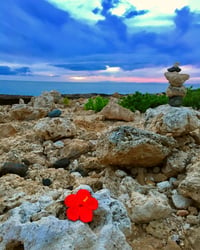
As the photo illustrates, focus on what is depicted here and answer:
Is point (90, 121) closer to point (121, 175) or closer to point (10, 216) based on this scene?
point (121, 175)

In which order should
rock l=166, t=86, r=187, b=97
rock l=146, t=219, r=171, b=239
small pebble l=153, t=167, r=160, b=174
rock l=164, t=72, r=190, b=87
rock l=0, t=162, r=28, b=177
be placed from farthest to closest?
rock l=166, t=86, r=187, b=97 < rock l=164, t=72, r=190, b=87 < rock l=0, t=162, r=28, b=177 < small pebble l=153, t=167, r=160, b=174 < rock l=146, t=219, r=171, b=239

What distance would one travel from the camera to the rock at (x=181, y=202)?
10.5 ft

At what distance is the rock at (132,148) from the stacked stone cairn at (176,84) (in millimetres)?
2097

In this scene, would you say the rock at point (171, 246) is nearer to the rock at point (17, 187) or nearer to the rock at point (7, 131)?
the rock at point (17, 187)

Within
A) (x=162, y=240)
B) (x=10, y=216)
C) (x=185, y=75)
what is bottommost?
(x=162, y=240)

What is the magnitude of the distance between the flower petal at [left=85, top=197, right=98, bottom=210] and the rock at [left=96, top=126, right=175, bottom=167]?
163 cm

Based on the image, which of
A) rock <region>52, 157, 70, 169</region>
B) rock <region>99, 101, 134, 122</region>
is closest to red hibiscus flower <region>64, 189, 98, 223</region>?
rock <region>52, 157, 70, 169</region>

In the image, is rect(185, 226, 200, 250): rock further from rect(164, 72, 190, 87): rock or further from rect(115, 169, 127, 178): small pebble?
rect(164, 72, 190, 87): rock

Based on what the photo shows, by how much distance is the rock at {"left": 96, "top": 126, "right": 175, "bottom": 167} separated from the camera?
138 inches

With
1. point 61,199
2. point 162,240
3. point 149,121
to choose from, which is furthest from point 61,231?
point 149,121

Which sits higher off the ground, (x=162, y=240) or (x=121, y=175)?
(x=121, y=175)

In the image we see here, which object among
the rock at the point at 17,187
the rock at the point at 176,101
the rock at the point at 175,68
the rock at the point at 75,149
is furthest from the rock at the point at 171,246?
the rock at the point at 175,68

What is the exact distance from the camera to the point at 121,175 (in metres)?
3.61

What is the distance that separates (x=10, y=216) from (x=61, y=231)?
1.33ft
